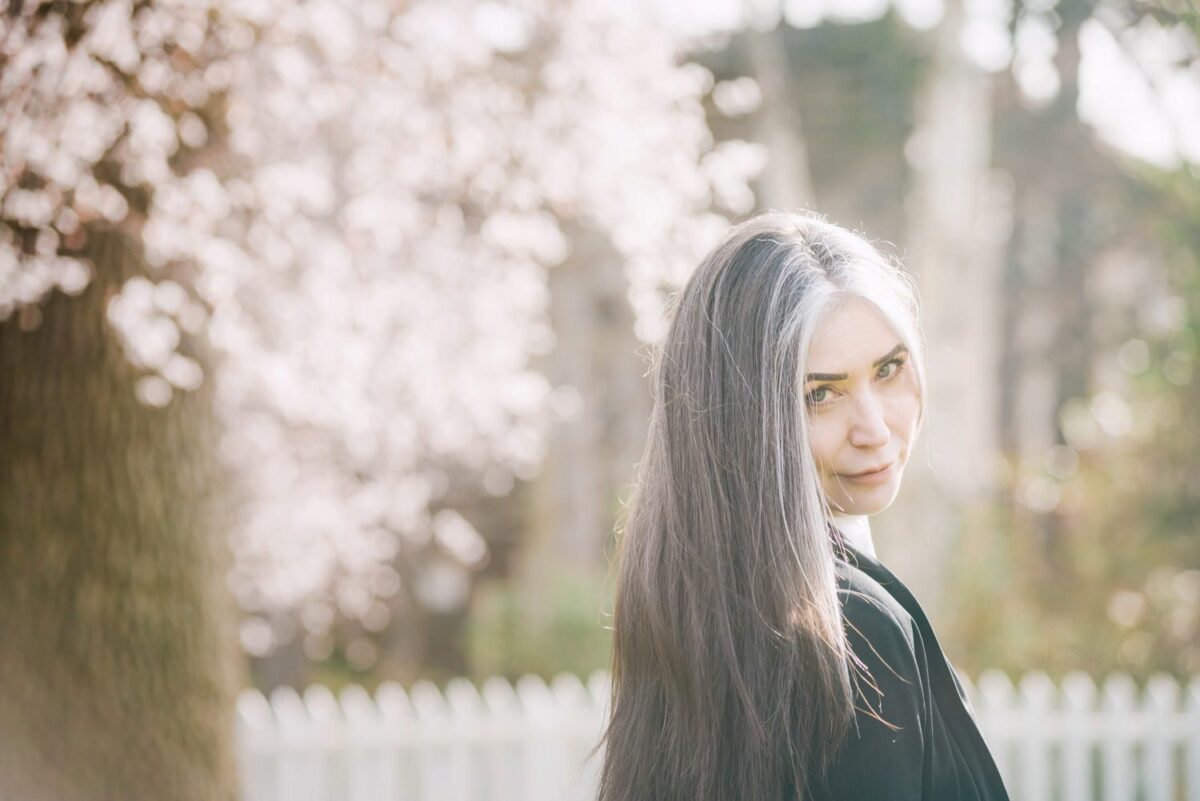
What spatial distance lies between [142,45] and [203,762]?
8.37 ft

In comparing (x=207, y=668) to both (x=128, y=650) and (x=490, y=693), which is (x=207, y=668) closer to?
(x=128, y=650)

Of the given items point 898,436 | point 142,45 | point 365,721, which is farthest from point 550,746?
point 898,436

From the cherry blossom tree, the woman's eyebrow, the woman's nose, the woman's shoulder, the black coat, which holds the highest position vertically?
the cherry blossom tree

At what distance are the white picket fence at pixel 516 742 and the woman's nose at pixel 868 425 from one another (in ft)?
12.5

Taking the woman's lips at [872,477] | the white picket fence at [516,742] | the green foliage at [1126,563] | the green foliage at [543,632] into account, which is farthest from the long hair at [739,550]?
the green foliage at [543,632]

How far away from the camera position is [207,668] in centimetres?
397

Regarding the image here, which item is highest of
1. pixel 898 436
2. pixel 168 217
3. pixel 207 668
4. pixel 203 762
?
pixel 168 217

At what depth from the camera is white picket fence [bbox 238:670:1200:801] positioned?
4906 mm

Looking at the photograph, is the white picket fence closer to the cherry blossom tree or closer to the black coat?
the cherry blossom tree

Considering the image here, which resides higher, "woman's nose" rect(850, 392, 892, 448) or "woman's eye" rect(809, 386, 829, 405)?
"woman's eye" rect(809, 386, 829, 405)

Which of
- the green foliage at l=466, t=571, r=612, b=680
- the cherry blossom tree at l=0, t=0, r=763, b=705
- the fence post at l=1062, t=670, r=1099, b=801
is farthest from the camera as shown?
the green foliage at l=466, t=571, r=612, b=680

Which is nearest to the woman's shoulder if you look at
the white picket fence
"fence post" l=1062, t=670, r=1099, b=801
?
the white picket fence

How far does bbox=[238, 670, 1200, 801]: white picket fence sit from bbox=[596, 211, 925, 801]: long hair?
3645 millimetres

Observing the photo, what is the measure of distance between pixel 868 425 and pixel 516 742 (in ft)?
13.3
